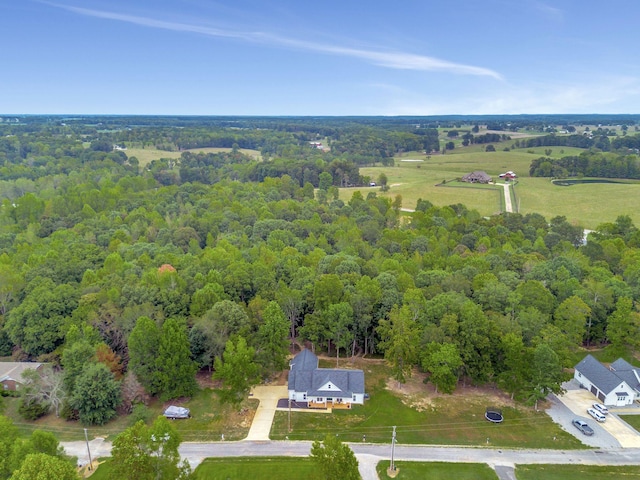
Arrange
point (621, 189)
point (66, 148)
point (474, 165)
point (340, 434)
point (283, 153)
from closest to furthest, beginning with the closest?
point (340, 434), point (621, 189), point (474, 165), point (66, 148), point (283, 153)

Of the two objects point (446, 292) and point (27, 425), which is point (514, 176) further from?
point (27, 425)

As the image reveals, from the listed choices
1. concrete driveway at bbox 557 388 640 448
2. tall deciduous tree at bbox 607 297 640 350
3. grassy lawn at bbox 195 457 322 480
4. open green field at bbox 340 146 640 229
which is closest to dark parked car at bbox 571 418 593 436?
concrete driveway at bbox 557 388 640 448

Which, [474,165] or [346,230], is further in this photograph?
[474,165]

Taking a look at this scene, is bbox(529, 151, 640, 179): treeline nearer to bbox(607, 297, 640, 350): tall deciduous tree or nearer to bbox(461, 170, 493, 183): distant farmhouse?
bbox(461, 170, 493, 183): distant farmhouse

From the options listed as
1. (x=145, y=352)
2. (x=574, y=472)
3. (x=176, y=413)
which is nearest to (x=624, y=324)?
(x=574, y=472)

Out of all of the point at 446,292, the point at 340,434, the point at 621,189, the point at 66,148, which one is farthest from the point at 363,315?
the point at 66,148
